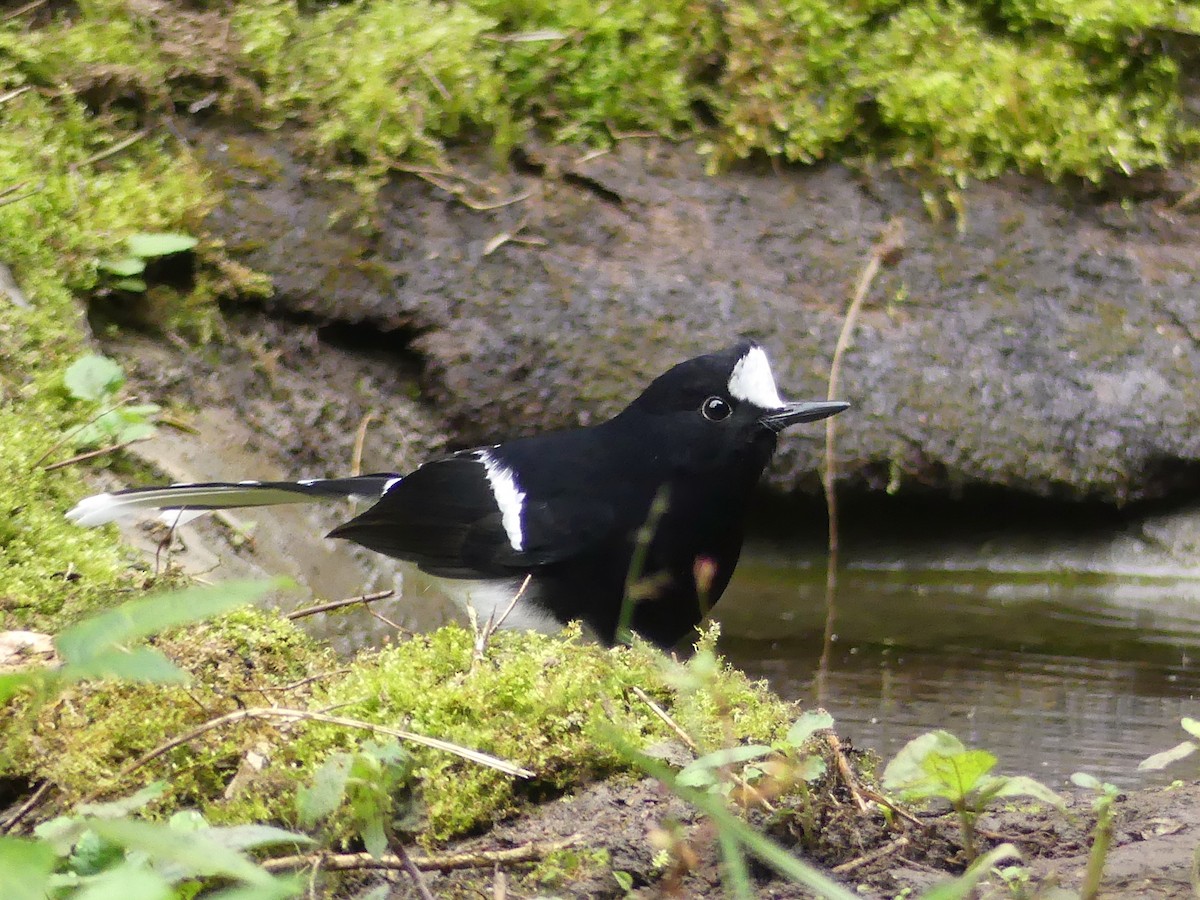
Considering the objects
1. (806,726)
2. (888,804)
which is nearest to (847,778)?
(888,804)

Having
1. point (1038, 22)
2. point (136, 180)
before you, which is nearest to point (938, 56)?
point (1038, 22)

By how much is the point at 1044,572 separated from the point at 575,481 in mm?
2381

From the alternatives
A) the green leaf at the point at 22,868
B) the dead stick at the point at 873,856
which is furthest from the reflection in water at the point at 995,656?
the green leaf at the point at 22,868

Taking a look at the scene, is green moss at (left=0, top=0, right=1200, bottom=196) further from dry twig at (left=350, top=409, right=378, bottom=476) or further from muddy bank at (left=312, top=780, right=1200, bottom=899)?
muddy bank at (left=312, top=780, right=1200, bottom=899)

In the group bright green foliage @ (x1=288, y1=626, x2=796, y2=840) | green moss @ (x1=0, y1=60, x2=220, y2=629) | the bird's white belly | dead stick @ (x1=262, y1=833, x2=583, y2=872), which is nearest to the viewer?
dead stick @ (x1=262, y1=833, x2=583, y2=872)

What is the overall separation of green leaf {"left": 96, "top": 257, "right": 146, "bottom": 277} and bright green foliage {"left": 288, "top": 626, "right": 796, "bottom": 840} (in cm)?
235

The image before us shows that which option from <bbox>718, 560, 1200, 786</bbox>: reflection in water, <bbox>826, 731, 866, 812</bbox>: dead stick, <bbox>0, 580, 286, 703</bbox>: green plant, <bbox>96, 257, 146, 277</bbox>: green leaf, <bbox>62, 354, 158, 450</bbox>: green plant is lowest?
<bbox>718, 560, 1200, 786</bbox>: reflection in water

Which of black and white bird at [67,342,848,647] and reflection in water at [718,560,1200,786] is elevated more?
black and white bird at [67,342,848,647]

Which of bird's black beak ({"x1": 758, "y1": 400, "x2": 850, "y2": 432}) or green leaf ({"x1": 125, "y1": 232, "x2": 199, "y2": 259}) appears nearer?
bird's black beak ({"x1": 758, "y1": 400, "x2": 850, "y2": 432})

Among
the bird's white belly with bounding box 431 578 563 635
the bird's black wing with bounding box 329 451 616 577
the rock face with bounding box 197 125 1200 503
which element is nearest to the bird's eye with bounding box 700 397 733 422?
the bird's black wing with bounding box 329 451 616 577

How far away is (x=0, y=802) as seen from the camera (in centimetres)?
218

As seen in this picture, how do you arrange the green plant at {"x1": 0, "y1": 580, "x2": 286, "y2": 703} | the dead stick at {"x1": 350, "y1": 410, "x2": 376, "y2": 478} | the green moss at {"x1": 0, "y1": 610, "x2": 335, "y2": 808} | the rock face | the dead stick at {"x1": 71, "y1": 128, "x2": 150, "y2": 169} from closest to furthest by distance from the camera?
1. the green plant at {"x1": 0, "y1": 580, "x2": 286, "y2": 703}
2. the green moss at {"x1": 0, "y1": 610, "x2": 335, "y2": 808}
3. the dead stick at {"x1": 71, "y1": 128, "x2": 150, "y2": 169}
4. the dead stick at {"x1": 350, "y1": 410, "x2": 376, "y2": 478}
5. the rock face

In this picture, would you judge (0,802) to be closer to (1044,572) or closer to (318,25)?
(318,25)

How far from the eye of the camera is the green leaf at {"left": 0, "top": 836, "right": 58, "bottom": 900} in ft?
3.59
